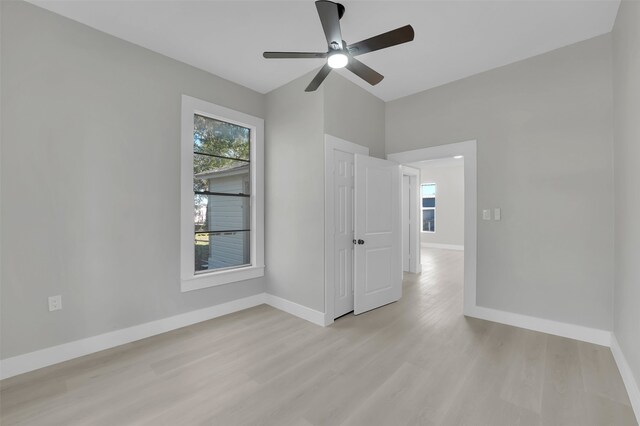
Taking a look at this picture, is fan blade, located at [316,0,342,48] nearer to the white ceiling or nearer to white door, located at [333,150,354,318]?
the white ceiling

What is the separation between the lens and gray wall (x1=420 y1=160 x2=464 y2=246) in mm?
9375

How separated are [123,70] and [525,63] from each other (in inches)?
170

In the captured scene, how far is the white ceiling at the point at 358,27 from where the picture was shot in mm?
2316

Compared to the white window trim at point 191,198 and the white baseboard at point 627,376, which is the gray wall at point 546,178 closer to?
the white baseboard at point 627,376

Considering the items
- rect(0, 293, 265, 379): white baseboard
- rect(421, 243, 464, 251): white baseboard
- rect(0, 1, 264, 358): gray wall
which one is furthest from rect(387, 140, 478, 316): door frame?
rect(421, 243, 464, 251): white baseboard

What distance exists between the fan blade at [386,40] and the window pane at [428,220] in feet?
29.3

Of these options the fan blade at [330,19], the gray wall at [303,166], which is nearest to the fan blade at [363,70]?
the fan blade at [330,19]

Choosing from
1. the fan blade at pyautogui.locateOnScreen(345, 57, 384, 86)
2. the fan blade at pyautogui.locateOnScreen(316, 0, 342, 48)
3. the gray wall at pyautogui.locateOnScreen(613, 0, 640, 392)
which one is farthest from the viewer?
the fan blade at pyautogui.locateOnScreen(345, 57, 384, 86)

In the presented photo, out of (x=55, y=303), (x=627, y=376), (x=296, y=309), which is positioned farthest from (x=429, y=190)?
(x=55, y=303)

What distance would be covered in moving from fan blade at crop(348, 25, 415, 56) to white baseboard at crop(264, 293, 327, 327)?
2.70 meters

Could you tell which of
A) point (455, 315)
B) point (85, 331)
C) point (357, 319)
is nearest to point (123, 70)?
point (85, 331)

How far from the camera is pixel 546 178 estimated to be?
9.78 ft

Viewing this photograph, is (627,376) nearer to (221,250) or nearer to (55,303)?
(221,250)

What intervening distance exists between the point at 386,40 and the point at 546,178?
2.37m
